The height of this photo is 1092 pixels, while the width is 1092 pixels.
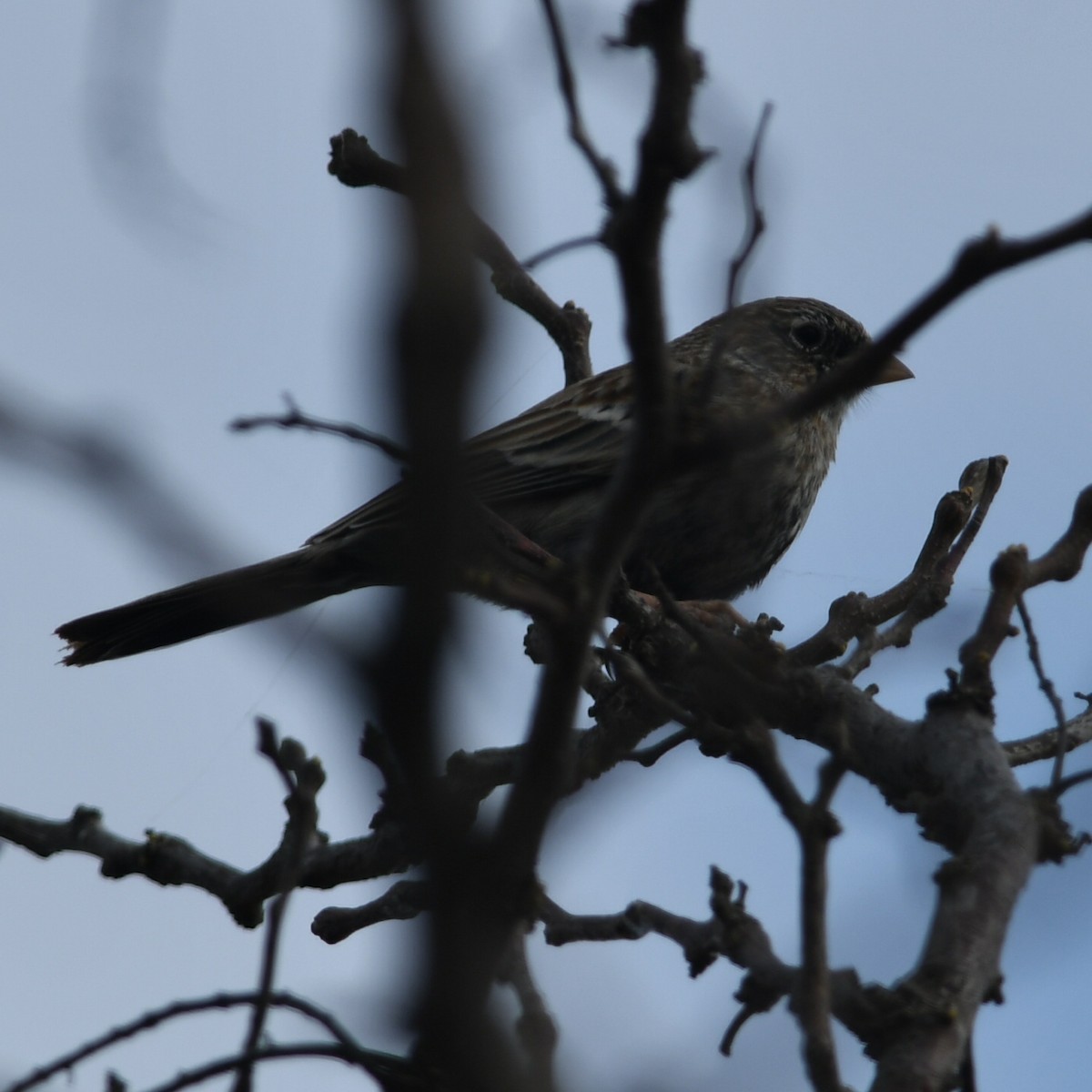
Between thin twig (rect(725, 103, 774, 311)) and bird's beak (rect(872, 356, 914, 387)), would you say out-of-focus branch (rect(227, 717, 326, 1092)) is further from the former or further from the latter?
bird's beak (rect(872, 356, 914, 387))

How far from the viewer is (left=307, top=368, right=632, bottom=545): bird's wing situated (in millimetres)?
6418

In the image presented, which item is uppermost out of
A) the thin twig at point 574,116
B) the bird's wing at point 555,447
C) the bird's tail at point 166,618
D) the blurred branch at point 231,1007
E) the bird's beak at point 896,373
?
the bird's beak at point 896,373

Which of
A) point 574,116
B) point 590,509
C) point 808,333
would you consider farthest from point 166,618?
point 574,116

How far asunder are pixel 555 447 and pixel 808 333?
1.72m

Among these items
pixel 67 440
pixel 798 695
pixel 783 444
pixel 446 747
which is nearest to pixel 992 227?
pixel 446 747

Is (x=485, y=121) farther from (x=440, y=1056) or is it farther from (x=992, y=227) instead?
(x=440, y=1056)

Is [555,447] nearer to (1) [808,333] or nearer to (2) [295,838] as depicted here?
(1) [808,333]

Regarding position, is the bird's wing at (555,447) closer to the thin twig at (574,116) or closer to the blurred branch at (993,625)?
the blurred branch at (993,625)

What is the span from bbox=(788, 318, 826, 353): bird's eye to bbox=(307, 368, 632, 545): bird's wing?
1039mm

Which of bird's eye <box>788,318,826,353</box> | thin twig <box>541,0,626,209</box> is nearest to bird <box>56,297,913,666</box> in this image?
bird's eye <box>788,318,826,353</box>

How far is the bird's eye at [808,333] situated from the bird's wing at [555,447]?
104cm

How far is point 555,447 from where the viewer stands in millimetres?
6617

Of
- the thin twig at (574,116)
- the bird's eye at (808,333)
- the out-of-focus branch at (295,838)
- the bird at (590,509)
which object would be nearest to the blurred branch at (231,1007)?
the out-of-focus branch at (295,838)

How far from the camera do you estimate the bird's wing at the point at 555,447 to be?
253 inches
